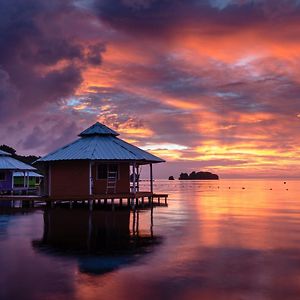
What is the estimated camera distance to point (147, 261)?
13.0 metres

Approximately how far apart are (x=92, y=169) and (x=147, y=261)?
20.5 metres

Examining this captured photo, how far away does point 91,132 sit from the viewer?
35.9 meters

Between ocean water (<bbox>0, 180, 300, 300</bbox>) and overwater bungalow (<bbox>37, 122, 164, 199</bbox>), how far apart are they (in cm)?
901

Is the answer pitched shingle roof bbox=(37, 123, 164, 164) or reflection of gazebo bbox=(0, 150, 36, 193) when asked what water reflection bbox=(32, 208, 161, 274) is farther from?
reflection of gazebo bbox=(0, 150, 36, 193)

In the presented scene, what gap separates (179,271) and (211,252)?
3.23 metres

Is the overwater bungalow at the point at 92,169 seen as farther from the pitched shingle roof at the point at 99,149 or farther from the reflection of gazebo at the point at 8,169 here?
the reflection of gazebo at the point at 8,169

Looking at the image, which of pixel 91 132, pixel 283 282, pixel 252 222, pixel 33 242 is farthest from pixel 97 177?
pixel 283 282

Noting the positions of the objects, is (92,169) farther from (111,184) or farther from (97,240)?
(97,240)

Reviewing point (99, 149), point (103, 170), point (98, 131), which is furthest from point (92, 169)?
point (98, 131)

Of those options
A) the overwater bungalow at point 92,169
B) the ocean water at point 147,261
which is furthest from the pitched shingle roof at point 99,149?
the ocean water at point 147,261

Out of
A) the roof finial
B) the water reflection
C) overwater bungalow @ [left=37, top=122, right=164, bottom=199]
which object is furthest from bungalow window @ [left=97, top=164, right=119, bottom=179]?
the water reflection

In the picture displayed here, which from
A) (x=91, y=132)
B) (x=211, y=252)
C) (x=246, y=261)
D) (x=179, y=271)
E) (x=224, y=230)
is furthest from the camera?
(x=91, y=132)

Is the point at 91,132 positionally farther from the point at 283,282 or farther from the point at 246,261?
the point at 283,282

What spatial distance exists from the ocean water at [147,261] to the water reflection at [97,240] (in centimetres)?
3
